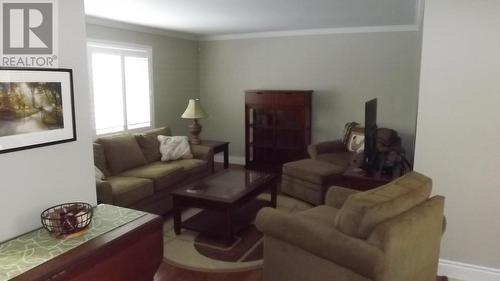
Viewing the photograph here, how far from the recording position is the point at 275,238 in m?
2.45

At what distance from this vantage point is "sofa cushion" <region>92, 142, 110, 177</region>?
13.0ft

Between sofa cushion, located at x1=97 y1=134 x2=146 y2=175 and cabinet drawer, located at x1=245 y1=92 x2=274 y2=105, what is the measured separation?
190cm

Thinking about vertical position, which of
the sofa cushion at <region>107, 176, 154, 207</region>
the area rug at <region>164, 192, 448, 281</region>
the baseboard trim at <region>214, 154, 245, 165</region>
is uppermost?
the sofa cushion at <region>107, 176, 154, 207</region>

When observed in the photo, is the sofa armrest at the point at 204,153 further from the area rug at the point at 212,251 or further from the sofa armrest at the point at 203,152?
the area rug at the point at 212,251

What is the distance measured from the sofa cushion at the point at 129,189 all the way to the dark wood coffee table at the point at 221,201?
0.41 m

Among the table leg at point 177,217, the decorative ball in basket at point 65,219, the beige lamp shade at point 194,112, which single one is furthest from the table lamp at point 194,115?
the decorative ball in basket at point 65,219

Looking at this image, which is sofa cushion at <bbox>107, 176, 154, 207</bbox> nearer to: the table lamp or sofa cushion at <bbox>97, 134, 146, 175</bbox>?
sofa cushion at <bbox>97, 134, 146, 175</bbox>

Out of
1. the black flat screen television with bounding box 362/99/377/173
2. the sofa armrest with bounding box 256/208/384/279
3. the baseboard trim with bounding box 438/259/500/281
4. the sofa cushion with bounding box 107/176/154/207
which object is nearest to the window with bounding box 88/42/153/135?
the sofa cushion with bounding box 107/176/154/207

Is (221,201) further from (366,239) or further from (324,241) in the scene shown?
(366,239)

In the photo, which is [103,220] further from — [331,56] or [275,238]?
[331,56]

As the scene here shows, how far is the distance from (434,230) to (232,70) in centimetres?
459

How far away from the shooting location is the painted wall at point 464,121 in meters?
2.55

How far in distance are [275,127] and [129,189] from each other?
2719 millimetres

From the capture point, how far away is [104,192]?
11.1ft
